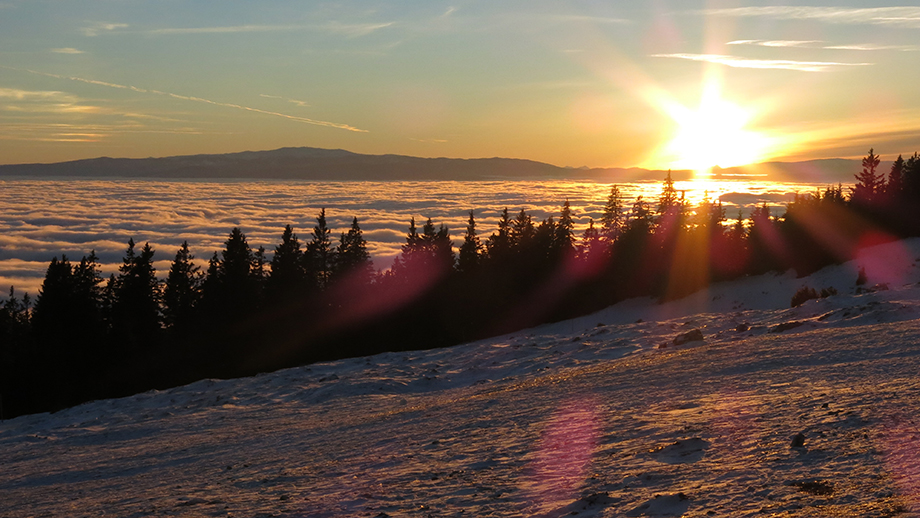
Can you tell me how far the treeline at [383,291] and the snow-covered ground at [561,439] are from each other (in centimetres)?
2991

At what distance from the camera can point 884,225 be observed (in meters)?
50.5

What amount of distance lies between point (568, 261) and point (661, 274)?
9872 mm

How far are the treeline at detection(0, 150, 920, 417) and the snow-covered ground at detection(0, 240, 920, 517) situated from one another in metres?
29.9

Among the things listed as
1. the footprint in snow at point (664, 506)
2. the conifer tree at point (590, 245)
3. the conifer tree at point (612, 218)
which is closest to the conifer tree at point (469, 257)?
the conifer tree at point (590, 245)

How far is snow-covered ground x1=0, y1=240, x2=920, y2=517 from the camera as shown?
796 centimetres

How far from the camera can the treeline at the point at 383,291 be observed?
5297 cm

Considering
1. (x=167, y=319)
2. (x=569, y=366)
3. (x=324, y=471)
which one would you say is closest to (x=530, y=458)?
(x=324, y=471)

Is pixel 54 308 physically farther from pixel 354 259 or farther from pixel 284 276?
pixel 354 259

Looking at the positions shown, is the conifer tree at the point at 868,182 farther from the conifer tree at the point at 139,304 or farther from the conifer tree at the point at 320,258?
the conifer tree at the point at 139,304

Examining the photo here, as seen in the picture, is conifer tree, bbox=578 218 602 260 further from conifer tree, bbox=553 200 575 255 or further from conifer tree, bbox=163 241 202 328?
conifer tree, bbox=163 241 202 328

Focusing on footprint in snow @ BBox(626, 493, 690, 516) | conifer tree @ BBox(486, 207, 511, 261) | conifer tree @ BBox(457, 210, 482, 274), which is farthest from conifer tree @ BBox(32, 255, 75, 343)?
footprint in snow @ BBox(626, 493, 690, 516)

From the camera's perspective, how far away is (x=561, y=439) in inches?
435

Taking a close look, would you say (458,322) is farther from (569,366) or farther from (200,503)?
(200,503)

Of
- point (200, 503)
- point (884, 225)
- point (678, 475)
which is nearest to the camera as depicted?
point (678, 475)
